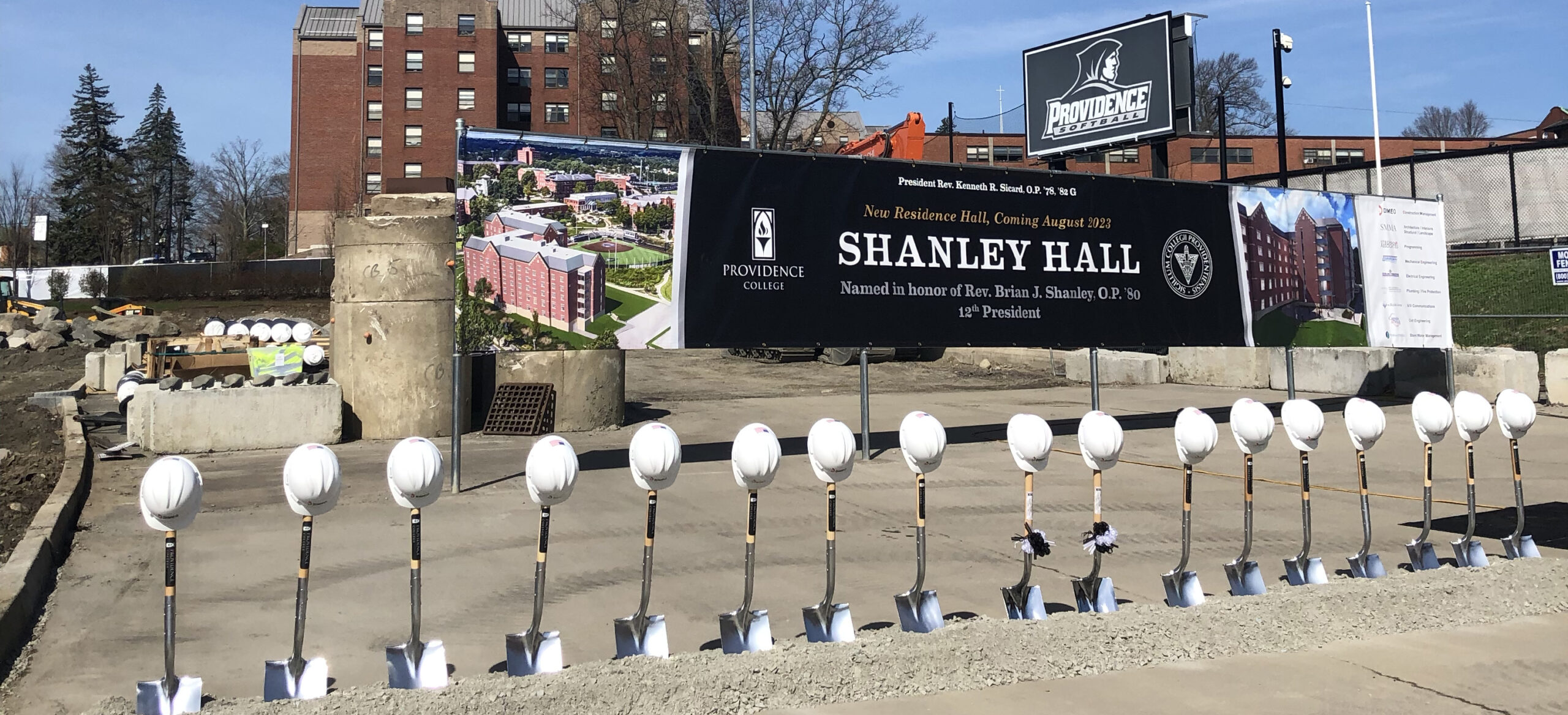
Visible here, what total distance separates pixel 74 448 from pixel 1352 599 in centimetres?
1310

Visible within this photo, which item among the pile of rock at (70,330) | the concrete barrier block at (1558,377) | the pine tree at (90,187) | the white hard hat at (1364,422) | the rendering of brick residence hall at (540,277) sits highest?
the pine tree at (90,187)

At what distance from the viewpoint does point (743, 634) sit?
534cm

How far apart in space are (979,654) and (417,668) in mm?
2489

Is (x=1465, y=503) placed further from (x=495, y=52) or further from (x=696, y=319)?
(x=495, y=52)

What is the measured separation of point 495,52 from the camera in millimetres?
61812

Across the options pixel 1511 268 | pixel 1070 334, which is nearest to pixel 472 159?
pixel 1070 334

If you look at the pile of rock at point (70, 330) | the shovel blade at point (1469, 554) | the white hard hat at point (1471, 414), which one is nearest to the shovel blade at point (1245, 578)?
the shovel blade at point (1469, 554)

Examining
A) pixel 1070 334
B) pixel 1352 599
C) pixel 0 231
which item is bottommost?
pixel 1352 599

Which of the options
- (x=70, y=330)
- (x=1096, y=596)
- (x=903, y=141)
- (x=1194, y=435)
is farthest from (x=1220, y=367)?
(x=70, y=330)

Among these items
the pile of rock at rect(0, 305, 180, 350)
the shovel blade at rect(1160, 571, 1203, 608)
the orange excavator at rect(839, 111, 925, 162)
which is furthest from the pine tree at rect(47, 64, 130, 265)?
the shovel blade at rect(1160, 571, 1203, 608)

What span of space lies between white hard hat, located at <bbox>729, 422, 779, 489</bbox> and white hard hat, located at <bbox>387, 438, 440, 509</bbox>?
1.33 meters

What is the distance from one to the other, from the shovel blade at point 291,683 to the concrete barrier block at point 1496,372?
17999 millimetres

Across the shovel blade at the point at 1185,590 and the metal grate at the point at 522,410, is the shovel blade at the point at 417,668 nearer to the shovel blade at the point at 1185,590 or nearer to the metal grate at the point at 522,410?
the shovel blade at the point at 1185,590

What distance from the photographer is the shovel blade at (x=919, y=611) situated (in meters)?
5.63
